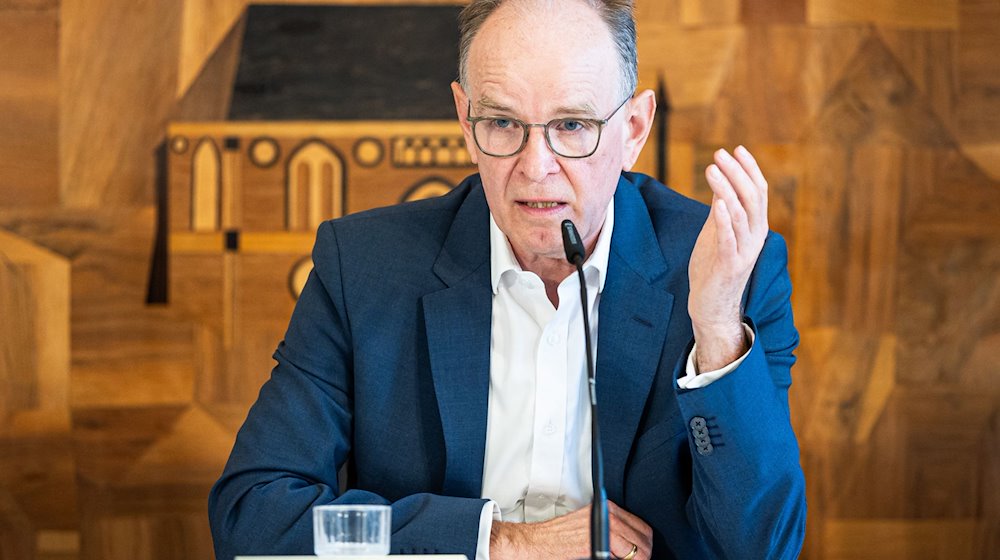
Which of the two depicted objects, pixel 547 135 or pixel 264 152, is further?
pixel 264 152

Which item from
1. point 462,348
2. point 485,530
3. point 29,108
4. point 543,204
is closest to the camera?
point 485,530

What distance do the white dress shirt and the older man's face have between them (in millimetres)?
145

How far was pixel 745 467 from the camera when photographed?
5.49 feet

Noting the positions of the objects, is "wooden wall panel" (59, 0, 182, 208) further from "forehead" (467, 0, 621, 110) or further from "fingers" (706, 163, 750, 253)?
"fingers" (706, 163, 750, 253)

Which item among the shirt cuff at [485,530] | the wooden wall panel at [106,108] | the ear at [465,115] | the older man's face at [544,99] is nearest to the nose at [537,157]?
the older man's face at [544,99]

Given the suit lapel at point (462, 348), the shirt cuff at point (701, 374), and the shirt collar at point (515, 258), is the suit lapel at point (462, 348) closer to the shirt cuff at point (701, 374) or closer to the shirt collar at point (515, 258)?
the shirt collar at point (515, 258)

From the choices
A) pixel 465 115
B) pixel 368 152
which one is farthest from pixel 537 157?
pixel 368 152

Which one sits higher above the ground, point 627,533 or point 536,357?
point 536,357

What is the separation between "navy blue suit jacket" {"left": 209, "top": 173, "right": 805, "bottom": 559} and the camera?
1.72m

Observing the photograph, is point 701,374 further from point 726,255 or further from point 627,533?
point 627,533

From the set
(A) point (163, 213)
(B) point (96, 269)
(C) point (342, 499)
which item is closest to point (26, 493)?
(B) point (96, 269)

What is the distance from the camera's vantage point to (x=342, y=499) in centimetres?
176

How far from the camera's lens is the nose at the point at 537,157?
5.83 ft

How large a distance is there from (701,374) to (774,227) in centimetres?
169
